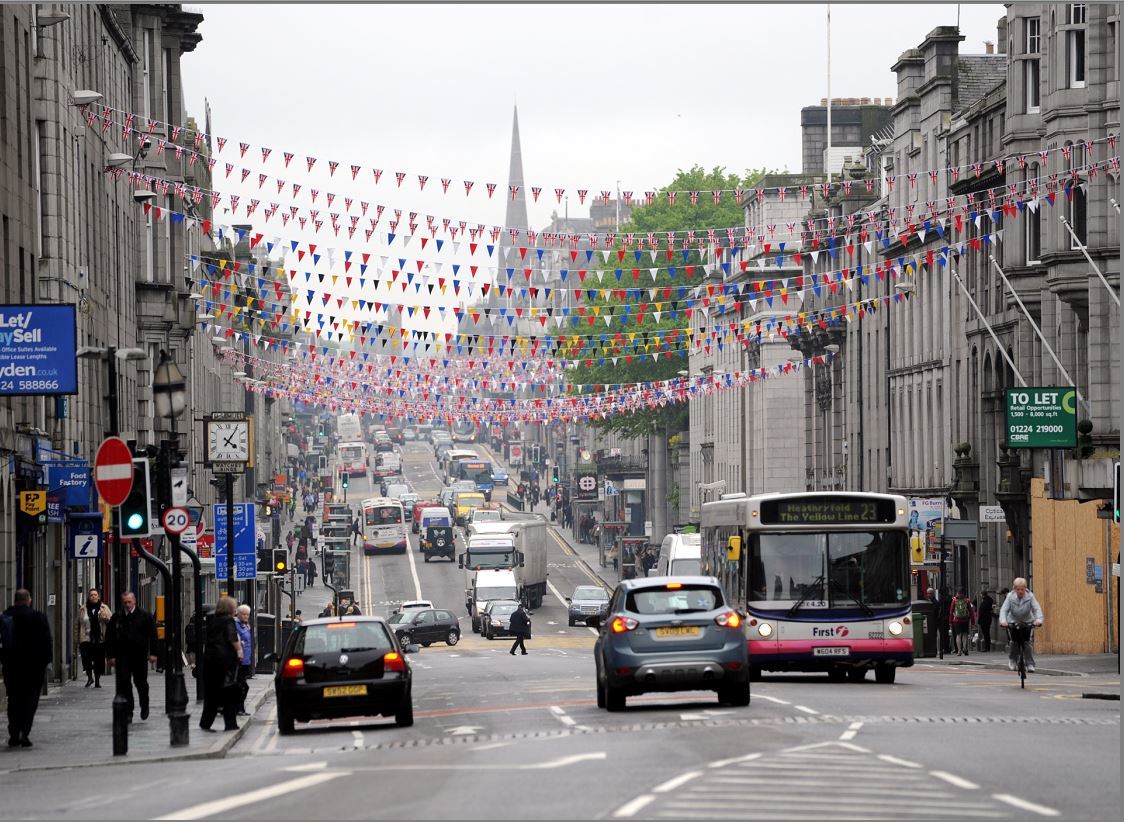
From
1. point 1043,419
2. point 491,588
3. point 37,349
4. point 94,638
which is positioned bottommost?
point 491,588

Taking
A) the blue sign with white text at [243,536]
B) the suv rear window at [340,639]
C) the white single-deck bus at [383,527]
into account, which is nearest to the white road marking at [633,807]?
the suv rear window at [340,639]

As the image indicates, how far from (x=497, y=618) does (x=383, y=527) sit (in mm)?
47086

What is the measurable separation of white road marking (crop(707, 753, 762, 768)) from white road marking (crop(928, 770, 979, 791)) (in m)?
1.58

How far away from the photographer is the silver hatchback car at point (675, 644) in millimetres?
26250

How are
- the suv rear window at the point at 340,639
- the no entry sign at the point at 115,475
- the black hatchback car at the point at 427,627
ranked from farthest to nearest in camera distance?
the black hatchback car at the point at 427,627, the suv rear window at the point at 340,639, the no entry sign at the point at 115,475

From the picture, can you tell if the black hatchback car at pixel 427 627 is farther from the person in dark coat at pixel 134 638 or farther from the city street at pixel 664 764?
the city street at pixel 664 764

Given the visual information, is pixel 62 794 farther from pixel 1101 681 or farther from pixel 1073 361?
pixel 1073 361

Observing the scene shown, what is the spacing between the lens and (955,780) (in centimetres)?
1653

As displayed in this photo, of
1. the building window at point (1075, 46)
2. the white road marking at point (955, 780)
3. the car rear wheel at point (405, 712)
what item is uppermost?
the building window at point (1075, 46)

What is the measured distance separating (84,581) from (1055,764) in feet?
116

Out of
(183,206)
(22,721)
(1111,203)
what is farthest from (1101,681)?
(183,206)

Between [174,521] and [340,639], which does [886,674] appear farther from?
[174,521]

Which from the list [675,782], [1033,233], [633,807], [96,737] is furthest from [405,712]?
[1033,233]

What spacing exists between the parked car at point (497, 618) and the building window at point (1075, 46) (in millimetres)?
34209
